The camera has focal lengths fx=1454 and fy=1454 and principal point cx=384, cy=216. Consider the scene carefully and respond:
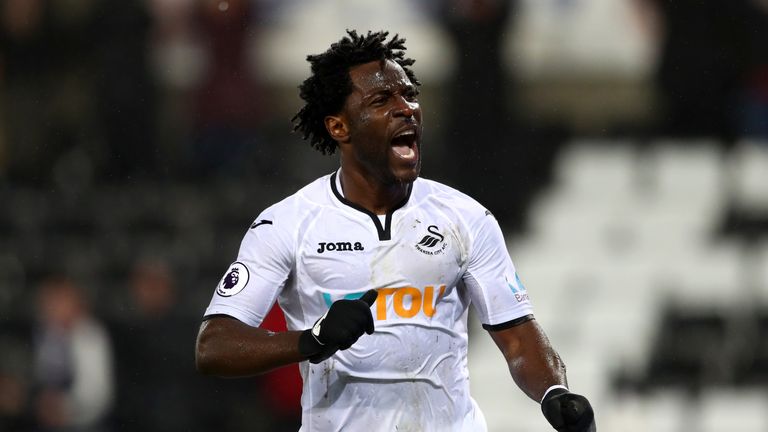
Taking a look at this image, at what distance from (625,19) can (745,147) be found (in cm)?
142

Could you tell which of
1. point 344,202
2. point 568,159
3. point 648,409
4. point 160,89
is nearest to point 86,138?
point 160,89

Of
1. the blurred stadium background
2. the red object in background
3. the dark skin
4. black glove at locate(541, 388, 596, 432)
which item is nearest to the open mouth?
the dark skin

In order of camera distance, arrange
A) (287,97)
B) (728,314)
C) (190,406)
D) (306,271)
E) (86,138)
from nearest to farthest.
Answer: (306,271), (190,406), (728,314), (86,138), (287,97)

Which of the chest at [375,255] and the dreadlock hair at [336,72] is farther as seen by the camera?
the dreadlock hair at [336,72]

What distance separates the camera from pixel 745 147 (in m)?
11.4

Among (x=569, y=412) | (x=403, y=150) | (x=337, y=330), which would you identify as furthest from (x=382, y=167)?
(x=569, y=412)

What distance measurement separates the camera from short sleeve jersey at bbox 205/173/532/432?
4.41 m

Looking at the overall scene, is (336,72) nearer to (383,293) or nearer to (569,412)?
(383,293)

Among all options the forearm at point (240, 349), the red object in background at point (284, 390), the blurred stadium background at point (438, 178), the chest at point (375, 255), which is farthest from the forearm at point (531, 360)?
the blurred stadium background at point (438, 178)

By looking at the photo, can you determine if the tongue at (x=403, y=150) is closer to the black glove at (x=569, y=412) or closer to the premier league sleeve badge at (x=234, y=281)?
the premier league sleeve badge at (x=234, y=281)

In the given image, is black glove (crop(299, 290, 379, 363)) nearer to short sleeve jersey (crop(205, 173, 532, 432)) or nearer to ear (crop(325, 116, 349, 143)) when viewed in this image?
short sleeve jersey (crop(205, 173, 532, 432))

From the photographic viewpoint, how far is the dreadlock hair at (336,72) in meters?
4.57

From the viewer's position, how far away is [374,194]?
4566 mm

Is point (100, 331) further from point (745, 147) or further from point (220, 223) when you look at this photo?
point (745, 147)
